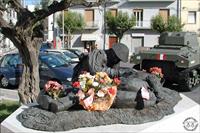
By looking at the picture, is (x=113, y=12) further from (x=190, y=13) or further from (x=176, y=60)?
(x=176, y=60)

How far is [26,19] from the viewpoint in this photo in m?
9.31

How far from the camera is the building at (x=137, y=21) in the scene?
53.0 metres

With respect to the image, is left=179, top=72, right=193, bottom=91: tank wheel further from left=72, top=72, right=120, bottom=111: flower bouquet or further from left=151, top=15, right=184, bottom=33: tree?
left=151, top=15, right=184, bottom=33: tree

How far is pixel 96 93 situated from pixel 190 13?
48.6m

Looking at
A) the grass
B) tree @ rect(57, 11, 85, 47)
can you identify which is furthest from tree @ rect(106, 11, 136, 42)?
the grass

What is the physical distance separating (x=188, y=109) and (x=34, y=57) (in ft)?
14.4

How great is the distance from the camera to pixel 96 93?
6000 millimetres

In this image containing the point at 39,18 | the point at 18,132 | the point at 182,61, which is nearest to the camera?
the point at 18,132

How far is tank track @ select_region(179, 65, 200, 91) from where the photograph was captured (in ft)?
54.2

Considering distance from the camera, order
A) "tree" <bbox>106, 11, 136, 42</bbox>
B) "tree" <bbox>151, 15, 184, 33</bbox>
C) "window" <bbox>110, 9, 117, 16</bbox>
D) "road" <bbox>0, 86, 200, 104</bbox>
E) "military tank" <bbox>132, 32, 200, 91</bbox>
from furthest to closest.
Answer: "window" <bbox>110, 9, 117, 16</bbox> < "tree" <bbox>106, 11, 136, 42</bbox> < "tree" <bbox>151, 15, 184, 33</bbox> < "military tank" <bbox>132, 32, 200, 91</bbox> < "road" <bbox>0, 86, 200, 104</bbox>

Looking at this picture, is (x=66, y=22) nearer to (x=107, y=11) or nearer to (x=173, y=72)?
(x=107, y=11)

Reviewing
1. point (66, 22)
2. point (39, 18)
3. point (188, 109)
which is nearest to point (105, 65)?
point (188, 109)

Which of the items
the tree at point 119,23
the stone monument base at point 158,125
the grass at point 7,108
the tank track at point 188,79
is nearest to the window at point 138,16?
the tree at point 119,23

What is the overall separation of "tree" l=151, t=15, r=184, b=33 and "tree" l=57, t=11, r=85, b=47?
8030 millimetres
